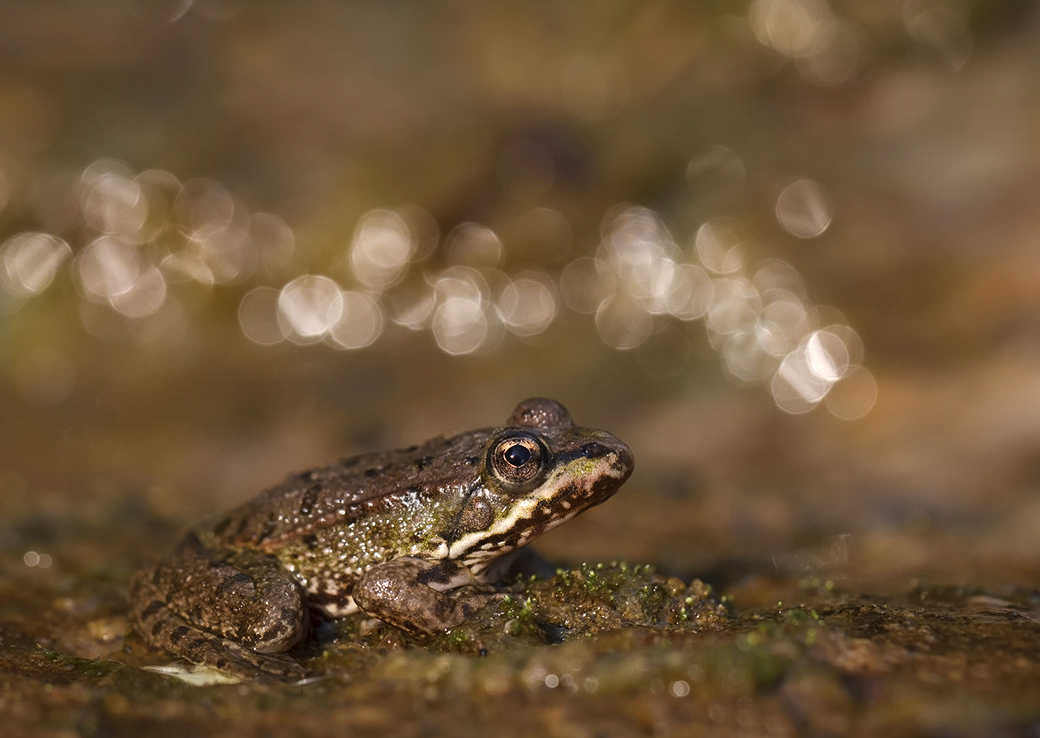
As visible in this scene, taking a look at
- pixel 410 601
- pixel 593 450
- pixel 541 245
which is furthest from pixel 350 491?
pixel 541 245

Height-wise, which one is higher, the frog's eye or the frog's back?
the frog's eye

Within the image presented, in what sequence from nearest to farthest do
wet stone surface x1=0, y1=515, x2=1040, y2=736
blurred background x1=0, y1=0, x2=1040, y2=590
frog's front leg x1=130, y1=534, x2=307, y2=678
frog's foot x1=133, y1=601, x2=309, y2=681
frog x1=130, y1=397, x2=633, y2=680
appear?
1. wet stone surface x1=0, y1=515, x2=1040, y2=736
2. frog's foot x1=133, y1=601, x2=309, y2=681
3. frog's front leg x1=130, y1=534, x2=307, y2=678
4. frog x1=130, y1=397, x2=633, y2=680
5. blurred background x1=0, y1=0, x2=1040, y2=590

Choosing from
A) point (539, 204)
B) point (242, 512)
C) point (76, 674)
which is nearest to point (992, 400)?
point (539, 204)

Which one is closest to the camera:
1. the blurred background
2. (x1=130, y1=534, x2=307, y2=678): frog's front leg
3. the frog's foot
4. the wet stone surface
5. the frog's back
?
the wet stone surface

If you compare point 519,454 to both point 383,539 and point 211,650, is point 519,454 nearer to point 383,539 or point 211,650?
point 383,539

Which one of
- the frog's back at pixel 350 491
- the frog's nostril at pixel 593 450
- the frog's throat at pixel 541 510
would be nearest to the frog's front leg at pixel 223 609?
the frog's back at pixel 350 491

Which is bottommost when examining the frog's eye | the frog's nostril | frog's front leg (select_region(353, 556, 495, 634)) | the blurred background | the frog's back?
frog's front leg (select_region(353, 556, 495, 634))

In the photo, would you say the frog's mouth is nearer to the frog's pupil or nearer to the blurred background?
the frog's pupil

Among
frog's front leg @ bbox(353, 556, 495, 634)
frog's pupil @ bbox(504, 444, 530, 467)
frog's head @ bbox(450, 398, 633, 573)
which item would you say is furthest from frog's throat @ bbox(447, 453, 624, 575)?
frog's front leg @ bbox(353, 556, 495, 634)
